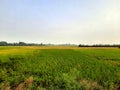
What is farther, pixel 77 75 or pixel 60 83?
pixel 77 75

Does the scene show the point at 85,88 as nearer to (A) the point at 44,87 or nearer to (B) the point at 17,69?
(A) the point at 44,87

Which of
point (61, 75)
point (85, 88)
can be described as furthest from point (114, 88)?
point (61, 75)

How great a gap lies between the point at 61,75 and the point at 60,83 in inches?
88.3

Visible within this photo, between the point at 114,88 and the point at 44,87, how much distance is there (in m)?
6.05

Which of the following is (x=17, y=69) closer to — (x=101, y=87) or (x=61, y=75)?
(x=61, y=75)

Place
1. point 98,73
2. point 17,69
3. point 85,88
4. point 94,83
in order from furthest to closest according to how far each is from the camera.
Answer: 1. point 17,69
2. point 98,73
3. point 94,83
4. point 85,88

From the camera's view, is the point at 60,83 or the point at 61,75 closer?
the point at 60,83

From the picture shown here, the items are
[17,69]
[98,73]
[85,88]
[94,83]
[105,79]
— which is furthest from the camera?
[17,69]

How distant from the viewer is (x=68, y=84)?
18.8 meters

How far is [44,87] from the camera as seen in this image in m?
19.1

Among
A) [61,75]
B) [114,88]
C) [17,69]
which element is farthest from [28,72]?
[114,88]

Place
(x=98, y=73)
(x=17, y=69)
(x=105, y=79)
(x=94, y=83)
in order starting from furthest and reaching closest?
(x=17, y=69)
(x=98, y=73)
(x=105, y=79)
(x=94, y=83)

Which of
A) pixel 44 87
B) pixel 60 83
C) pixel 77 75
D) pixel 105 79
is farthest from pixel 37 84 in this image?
pixel 105 79

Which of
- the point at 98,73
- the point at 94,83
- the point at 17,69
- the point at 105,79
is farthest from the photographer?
the point at 17,69
